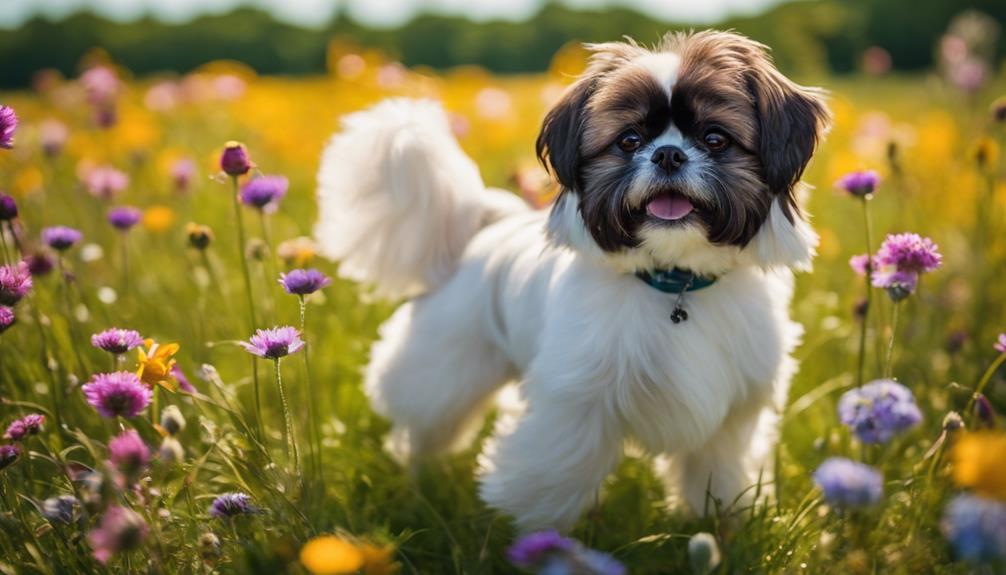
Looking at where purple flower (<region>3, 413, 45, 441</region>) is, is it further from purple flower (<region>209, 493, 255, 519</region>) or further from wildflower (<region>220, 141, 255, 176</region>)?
wildflower (<region>220, 141, 255, 176</region>)

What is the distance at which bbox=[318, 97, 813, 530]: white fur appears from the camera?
231 cm

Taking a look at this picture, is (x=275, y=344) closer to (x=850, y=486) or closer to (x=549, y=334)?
(x=549, y=334)

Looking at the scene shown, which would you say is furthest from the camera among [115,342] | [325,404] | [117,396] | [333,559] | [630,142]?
[325,404]

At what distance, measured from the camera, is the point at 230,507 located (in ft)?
6.22

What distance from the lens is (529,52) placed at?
21.4 metres

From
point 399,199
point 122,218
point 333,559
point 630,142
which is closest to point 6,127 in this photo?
point 122,218

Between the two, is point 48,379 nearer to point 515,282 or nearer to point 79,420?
point 79,420

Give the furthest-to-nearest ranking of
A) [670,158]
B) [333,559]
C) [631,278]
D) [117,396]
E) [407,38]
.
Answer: [407,38] → [631,278] → [670,158] → [117,396] → [333,559]

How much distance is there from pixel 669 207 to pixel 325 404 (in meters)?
1.88

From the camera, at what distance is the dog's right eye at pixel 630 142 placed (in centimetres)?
222

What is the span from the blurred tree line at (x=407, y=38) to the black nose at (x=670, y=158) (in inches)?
733

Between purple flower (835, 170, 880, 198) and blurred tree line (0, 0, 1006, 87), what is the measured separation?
18362 millimetres

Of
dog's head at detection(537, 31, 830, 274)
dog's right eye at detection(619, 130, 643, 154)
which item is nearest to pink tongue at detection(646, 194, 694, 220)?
dog's head at detection(537, 31, 830, 274)

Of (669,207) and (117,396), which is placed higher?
(669,207)
